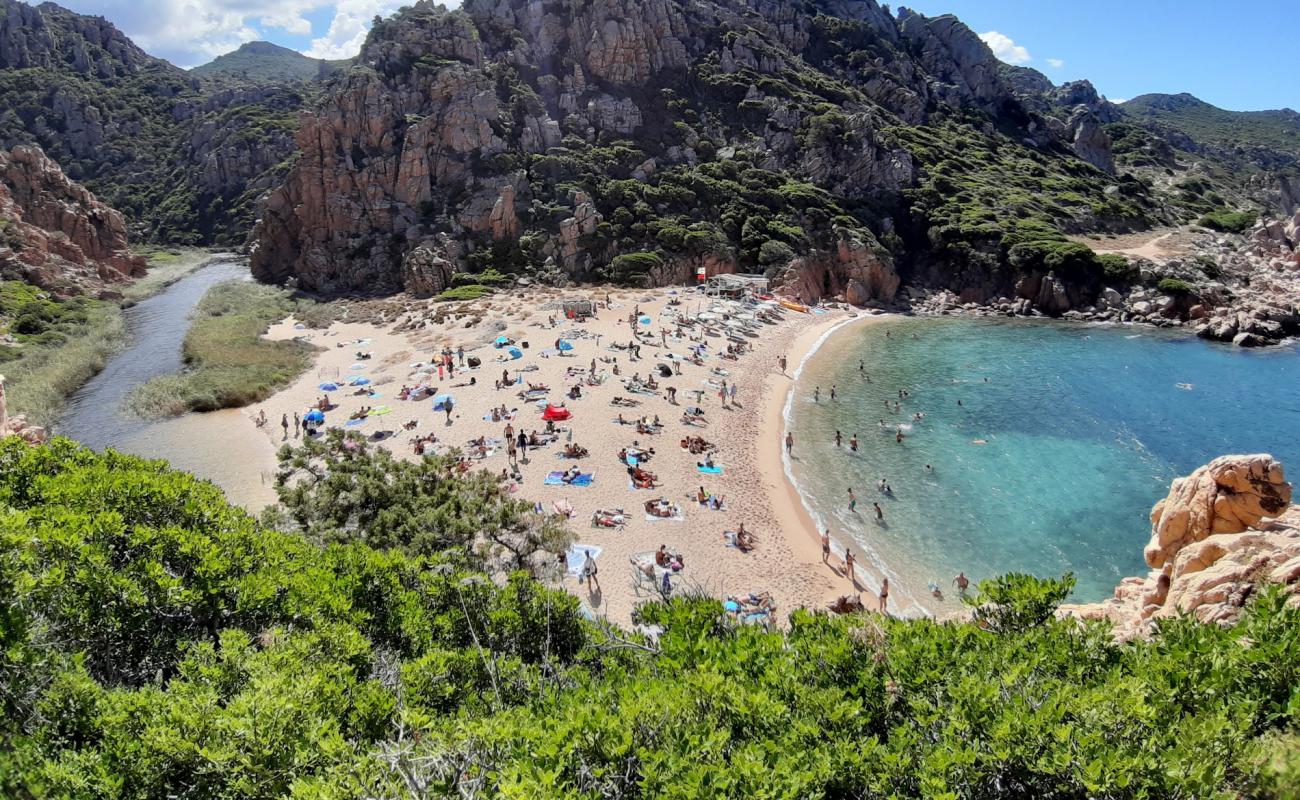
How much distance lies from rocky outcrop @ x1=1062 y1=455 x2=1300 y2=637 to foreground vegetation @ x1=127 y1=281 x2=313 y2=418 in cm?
3683

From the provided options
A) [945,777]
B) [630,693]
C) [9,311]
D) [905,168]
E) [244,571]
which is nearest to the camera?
[945,777]

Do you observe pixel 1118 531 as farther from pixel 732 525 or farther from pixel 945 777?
pixel 945 777

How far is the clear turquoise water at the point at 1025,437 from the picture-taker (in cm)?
2062

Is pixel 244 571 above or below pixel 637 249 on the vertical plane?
below

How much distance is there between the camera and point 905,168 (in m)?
66.1

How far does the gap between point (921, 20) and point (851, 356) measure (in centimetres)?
9658

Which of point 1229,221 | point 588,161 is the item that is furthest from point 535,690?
point 1229,221

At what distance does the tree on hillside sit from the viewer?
626 inches

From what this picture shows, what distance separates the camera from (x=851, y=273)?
5581 centimetres

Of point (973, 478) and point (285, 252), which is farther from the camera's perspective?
point (285, 252)

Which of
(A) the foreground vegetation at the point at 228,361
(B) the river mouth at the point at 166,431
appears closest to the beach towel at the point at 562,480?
(B) the river mouth at the point at 166,431

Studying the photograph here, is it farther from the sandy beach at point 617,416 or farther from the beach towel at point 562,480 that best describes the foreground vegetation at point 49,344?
the beach towel at point 562,480

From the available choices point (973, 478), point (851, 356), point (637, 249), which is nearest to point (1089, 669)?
point (973, 478)

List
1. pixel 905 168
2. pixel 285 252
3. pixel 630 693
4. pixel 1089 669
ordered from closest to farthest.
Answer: pixel 630 693, pixel 1089 669, pixel 285 252, pixel 905 168
